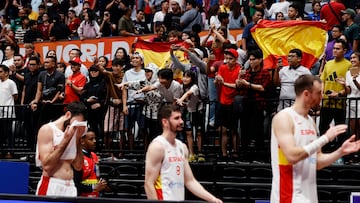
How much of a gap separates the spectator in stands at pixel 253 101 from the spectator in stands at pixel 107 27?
7.97 m

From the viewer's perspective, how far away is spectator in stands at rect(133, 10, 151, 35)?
21.9 meters

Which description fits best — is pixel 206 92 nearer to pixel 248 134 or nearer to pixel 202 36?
pixel 248 134

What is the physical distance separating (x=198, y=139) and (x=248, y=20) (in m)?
5.11

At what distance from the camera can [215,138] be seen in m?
15.7

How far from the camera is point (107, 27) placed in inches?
886

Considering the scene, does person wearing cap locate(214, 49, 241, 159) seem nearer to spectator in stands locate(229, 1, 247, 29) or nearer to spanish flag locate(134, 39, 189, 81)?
spanish flag locate(134, 39, 189, 81)

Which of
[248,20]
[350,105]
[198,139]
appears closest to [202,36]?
[248,20]

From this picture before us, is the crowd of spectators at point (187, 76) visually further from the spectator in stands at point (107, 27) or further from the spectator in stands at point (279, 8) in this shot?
the spectator in stands at point (107, 27)

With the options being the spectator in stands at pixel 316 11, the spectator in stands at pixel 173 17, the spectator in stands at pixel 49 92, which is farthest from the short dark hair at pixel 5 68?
the spectator in stands at pixel 316 11

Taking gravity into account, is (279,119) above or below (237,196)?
above

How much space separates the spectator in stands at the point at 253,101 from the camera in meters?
14.7

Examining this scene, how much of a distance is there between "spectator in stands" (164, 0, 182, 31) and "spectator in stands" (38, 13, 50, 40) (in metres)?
4.57

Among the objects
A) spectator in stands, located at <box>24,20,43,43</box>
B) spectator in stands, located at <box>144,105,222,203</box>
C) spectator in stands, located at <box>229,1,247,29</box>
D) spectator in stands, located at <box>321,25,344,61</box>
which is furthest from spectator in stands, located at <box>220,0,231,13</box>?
spectator in stands, located at <box>144,105,222,203</box>

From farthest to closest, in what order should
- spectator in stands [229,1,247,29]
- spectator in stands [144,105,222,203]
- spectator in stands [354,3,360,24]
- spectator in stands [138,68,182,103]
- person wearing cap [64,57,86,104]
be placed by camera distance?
spectator in stands [229,1,247,29]
person wearing cap [64,57,86,104]
spectator in stands [354,3,360,24]
spectator in stands [138,68,182,103]
spectator in stands [144,105,222,203]
